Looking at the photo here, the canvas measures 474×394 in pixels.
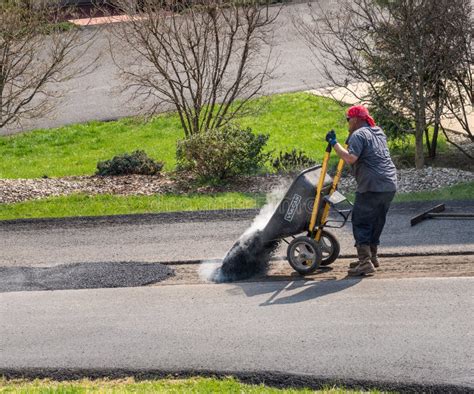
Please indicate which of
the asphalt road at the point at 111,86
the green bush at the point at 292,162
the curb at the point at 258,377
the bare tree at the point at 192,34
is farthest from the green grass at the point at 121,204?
the asphalt road at the point at 111,86

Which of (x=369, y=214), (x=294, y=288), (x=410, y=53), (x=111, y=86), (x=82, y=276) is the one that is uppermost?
(x=111, y=86)

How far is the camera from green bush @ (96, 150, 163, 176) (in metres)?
16.9

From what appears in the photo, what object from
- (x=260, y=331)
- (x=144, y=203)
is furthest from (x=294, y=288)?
(x=144, y=203)

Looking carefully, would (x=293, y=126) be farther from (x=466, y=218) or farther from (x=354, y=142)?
(x=354, y=142)

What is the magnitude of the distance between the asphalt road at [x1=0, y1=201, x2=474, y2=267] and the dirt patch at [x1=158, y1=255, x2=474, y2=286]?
268 millimetres

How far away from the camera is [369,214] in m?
10.5

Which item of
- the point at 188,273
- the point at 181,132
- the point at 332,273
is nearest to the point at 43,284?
the point at 188,273

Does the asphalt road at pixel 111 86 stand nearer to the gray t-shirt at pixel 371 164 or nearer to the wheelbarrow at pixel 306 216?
the wheelbarrow at pixel 306 216

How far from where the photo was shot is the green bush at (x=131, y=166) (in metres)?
16.9

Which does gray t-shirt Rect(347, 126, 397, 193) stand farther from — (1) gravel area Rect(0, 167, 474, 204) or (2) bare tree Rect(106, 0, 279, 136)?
(2) bare tree Rect(106, 0, 279, 136)

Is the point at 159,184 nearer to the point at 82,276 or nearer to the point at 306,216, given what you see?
the point at 82,276

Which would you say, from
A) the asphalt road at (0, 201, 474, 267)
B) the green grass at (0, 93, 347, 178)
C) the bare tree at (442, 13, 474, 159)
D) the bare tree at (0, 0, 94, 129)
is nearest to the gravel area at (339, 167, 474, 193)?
the bare tree at (442, 13, 474, 159)

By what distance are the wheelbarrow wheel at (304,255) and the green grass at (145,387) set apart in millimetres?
2797

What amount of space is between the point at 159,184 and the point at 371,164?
635 cm
